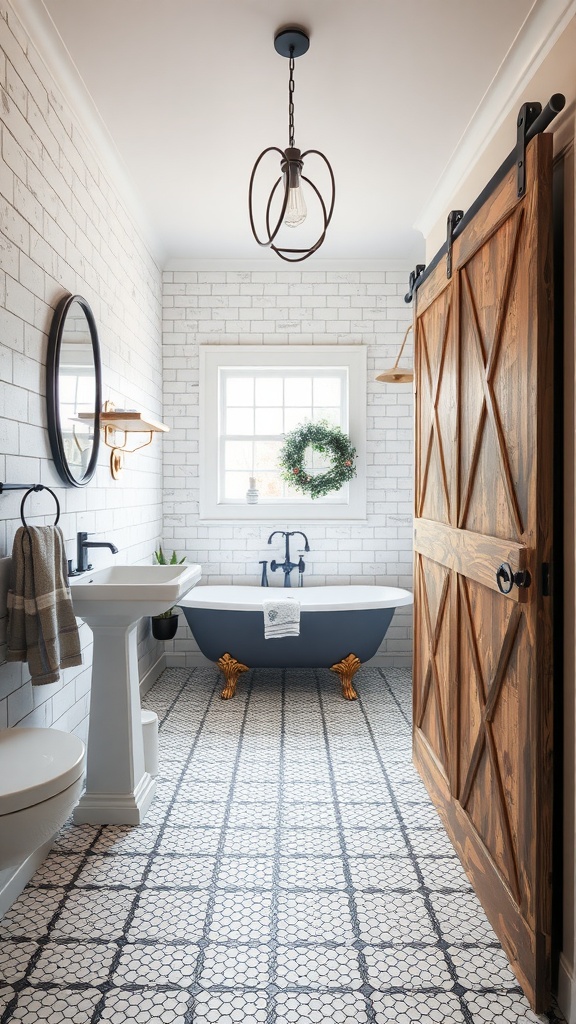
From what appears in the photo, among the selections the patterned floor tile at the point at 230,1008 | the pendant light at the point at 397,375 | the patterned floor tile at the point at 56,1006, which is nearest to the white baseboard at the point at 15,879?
the patterned floor tile at the point at 56,1006

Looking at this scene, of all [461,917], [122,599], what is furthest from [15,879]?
[461,917]

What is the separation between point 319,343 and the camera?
5027 mm

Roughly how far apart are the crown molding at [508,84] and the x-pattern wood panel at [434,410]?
882 mm

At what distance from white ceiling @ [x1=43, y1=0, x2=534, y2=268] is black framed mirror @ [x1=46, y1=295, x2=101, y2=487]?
97 centimetres

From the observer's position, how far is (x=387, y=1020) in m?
1.66

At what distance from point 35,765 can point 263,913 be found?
0.93 metres

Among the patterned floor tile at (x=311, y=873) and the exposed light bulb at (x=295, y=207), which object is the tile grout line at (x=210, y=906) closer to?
the patterned floor tile at (x=311, y=873)

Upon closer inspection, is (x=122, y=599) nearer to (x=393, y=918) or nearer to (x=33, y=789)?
(x=33, y=789)

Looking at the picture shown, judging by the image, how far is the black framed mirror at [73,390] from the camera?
263 centimetres

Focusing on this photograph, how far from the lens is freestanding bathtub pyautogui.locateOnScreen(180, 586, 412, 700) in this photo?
4.11 m

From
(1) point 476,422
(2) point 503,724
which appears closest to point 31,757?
(2) point 503,724

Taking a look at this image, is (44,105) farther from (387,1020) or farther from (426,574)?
(387,1020)

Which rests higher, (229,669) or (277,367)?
(277,367)

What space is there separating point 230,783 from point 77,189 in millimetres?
2877
